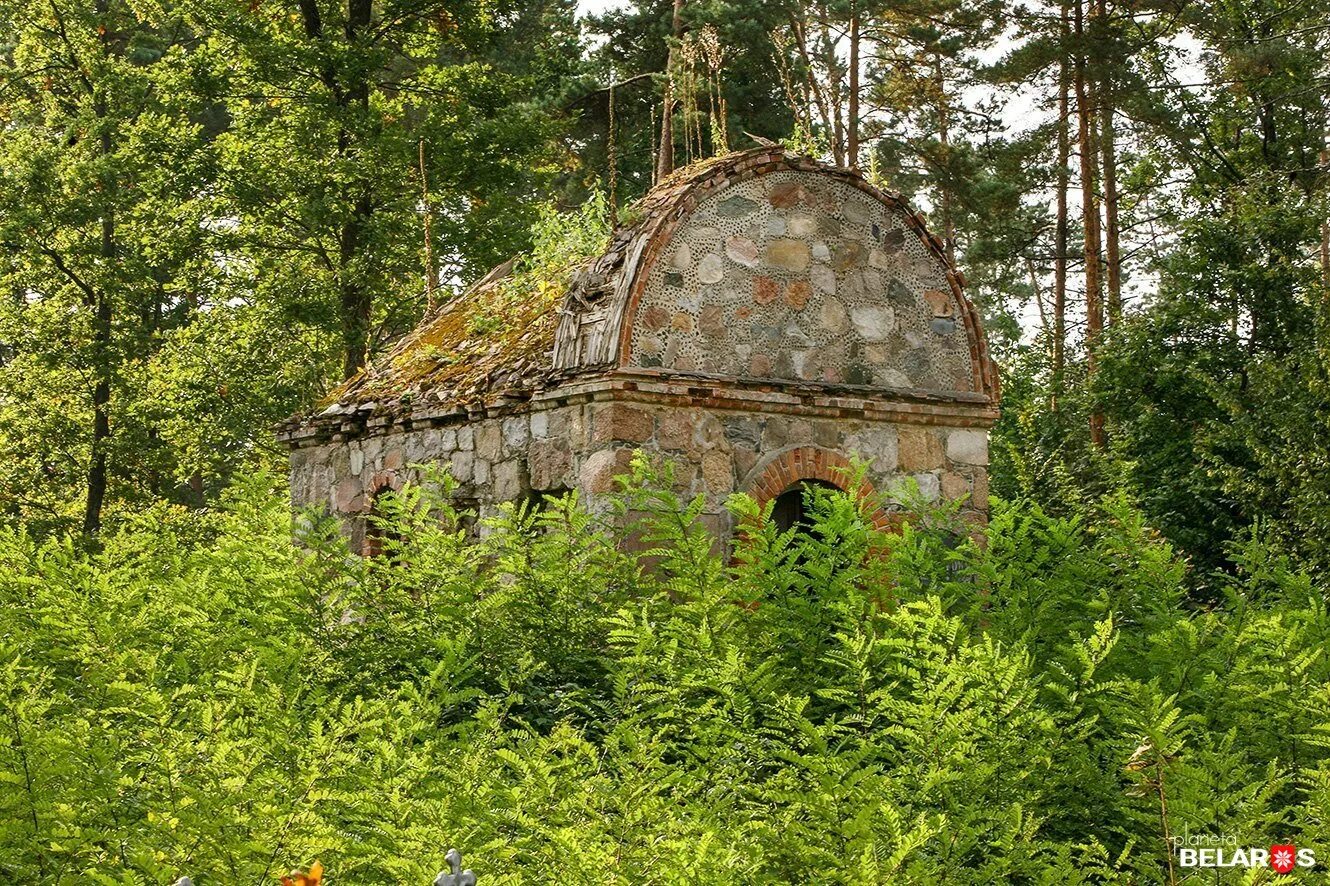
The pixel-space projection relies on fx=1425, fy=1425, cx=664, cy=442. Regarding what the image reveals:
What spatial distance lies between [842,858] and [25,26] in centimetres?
2528

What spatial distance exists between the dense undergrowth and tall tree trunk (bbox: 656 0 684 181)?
741 cm

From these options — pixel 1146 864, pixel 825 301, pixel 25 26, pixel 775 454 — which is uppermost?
pixel 25 26

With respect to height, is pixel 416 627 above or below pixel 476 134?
below

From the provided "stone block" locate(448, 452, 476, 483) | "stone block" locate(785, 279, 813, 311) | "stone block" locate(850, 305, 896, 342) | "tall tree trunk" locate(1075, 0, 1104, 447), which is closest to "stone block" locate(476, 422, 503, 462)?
"stone block" locate(448, 452, 476, 483)

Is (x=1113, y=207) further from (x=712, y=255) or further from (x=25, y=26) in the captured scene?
(x=25, y=26)

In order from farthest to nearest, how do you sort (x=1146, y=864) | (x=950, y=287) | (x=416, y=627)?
(x=950, y=287)
(x=416, y=627)
(x=1146, y=864)

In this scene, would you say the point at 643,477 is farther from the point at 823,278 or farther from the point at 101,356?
the point at 101,356

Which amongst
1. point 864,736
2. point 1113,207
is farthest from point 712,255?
point 1113,207

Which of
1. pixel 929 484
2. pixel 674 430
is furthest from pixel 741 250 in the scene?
pixel 929 484

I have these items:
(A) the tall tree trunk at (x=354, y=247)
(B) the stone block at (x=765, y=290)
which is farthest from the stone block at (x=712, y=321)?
(A) the tall tree trunk at (x=354, y=247)

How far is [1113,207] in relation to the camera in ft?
83.7

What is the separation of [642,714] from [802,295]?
4.91m

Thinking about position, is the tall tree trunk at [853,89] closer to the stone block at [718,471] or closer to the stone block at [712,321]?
the stone block at [712,321]

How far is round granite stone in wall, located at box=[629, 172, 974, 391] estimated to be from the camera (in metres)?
10.0
